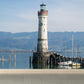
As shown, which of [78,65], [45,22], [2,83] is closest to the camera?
[2,83]

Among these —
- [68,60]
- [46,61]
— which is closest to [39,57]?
[46,61]

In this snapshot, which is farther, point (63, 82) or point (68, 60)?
point (68, 60)

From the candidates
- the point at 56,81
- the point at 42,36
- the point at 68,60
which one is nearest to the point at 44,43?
the point at 42,36

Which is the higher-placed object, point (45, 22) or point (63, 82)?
point (45, 22)

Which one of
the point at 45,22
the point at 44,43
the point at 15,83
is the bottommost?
the point at 15,83

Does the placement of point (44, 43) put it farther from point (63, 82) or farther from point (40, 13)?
point (63, 82)

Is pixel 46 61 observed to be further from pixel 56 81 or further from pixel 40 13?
pixel 56 81

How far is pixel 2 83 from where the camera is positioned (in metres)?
29.6

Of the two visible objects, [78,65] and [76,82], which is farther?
[78,65]

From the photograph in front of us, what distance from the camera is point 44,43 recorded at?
241 ft

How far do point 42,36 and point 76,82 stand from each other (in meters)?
43.5

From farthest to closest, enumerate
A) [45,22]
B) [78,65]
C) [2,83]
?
1. [45,22]
2. [78,65]
3. [2,83]

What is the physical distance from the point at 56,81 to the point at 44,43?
42919 mm

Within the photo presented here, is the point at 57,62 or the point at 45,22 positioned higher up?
the point at 45,22
